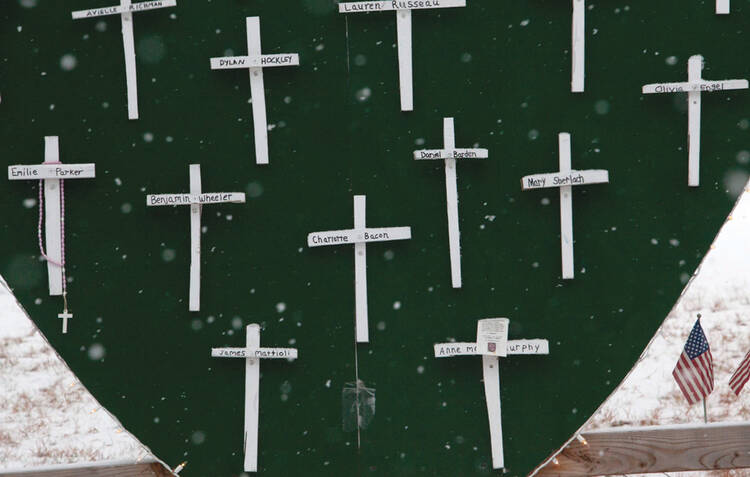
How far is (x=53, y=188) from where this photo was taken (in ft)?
7.50

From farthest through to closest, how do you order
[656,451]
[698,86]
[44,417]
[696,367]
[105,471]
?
[44,417] < [696,367] < [656,451] < [105,471] < [698,86]

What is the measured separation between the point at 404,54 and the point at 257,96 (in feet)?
1.36

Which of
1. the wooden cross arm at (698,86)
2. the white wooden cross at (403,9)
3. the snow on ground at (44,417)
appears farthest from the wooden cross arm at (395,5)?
the snow on ground at (44,417)

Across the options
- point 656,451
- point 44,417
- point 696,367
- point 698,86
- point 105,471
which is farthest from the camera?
point 44,417

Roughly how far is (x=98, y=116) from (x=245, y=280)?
23.9 inches

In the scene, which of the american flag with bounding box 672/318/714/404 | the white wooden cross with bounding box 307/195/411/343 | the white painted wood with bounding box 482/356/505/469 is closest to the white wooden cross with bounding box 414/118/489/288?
the white wooden cross with bounding box 307/195/411/343

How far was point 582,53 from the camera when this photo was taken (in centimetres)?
226

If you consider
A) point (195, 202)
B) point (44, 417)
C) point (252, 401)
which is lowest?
point (44, 417)

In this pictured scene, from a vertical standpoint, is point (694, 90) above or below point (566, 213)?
above

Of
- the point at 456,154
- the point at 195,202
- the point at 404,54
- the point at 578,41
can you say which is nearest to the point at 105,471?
the point at 195,202

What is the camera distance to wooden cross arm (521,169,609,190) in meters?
2.24

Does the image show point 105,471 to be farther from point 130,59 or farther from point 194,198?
point 130,59

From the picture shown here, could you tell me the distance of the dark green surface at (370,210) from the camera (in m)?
2.28

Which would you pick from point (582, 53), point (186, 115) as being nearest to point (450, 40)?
point (582, 53)
